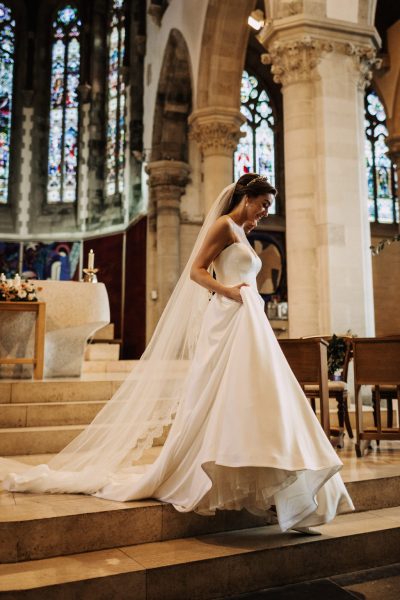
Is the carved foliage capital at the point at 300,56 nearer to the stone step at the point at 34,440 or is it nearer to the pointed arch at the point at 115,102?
the stone step at the point at 34,440

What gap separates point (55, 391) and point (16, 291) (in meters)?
1.44

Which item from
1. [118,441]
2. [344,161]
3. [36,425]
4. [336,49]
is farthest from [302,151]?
[118,441]

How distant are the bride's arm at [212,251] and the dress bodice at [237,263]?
0.05 metres

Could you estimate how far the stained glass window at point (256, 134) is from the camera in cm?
1789

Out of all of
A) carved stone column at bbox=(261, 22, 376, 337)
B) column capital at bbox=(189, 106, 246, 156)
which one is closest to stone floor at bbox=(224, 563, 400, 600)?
carved stone column at bbox=(261, 22, 376, 337)

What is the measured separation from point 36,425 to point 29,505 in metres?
2.04

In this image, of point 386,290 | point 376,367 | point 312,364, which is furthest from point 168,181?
point 376,367

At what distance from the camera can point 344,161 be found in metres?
7.95

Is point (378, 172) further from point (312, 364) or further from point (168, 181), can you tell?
point (312, 364)

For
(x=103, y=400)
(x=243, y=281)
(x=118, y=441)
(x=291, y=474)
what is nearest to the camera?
(x=291, y=474)

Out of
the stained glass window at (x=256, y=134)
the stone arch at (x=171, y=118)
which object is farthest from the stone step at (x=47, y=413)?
the stained glass window at (x=256, y=134)

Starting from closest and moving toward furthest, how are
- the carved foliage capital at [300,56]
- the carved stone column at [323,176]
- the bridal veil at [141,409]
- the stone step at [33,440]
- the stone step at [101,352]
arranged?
the bridal veil at [141,409] → the stone step at [33,440] → the carved stone column at [323,176] → the carved foliage capital at [300,56] → the stone step at [101,352]

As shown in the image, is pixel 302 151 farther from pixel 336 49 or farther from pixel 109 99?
pixel 109 99

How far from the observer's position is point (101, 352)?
43.0ft
